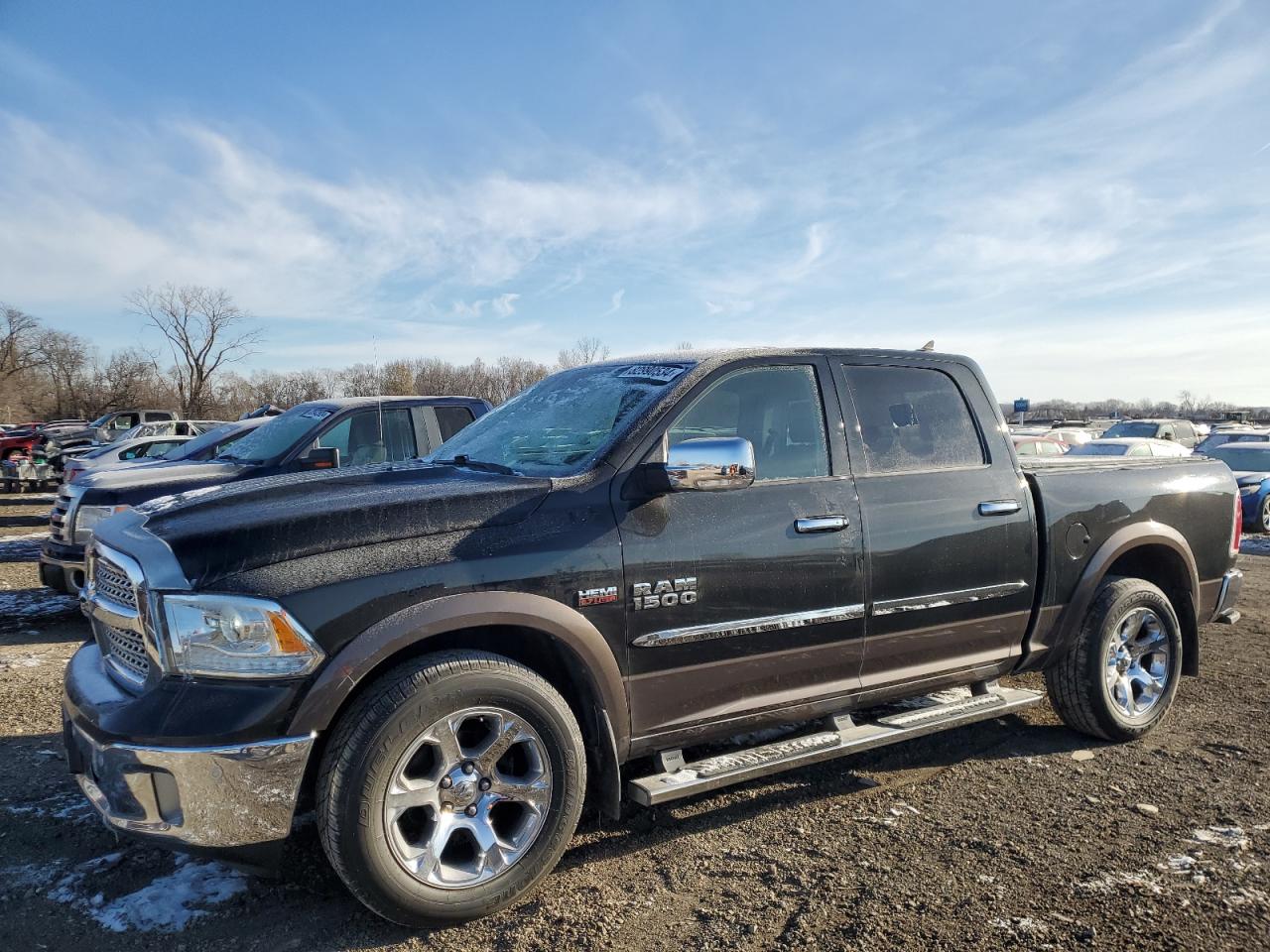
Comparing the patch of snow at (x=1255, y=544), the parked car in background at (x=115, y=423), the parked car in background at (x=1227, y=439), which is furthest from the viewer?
the parked car in background at (x=115, y=423)

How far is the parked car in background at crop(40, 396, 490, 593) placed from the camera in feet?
22.5

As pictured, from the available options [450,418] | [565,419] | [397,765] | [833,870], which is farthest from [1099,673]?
[450,418]

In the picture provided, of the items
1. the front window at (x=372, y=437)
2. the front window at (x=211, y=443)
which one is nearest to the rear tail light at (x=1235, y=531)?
the front window at (x=372, y=437)

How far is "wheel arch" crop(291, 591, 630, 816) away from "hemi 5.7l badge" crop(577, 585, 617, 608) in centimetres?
5

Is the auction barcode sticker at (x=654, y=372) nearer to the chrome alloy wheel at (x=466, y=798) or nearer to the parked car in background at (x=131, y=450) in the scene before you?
the chrome alloy wheel at (x=466, y=798)

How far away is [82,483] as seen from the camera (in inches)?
283

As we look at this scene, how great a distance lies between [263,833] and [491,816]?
2.36ft

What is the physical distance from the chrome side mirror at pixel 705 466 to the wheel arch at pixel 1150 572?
2.24 m

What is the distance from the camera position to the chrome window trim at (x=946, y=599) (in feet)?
11.8

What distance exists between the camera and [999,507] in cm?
396

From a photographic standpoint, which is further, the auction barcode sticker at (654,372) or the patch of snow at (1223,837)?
the auction barcode sticker at (654,372)

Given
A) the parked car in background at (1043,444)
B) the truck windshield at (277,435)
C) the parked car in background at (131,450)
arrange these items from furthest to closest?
the parked car in background at (1043,444), the parked car in background at (131,450), the truck windshield at (277,435)

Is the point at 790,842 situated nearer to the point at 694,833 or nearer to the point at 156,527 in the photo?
the point at 694,833

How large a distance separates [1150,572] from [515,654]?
12.4 feet
